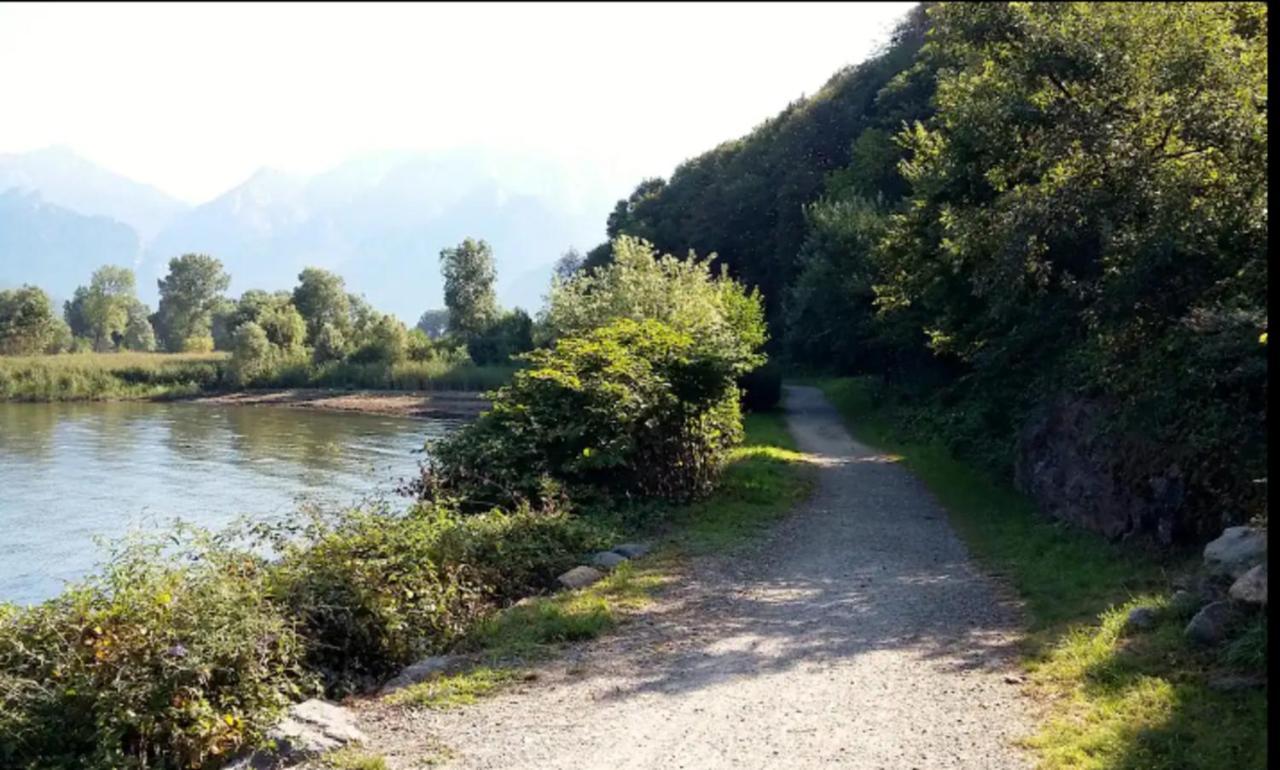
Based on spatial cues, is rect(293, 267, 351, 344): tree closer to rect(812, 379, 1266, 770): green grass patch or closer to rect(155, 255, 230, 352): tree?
rect(155, 255, 230, 352): tree

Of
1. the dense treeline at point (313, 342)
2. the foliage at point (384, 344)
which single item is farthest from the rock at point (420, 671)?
the foliage at point (384, 344)

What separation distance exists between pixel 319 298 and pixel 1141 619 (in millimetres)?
86324

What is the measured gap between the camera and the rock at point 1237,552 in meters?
7.29

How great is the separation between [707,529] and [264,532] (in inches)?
241

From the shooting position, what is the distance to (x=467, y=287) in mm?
78438

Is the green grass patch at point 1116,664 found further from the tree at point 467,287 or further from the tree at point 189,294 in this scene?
the tree at point 189,294

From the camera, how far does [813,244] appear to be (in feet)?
127

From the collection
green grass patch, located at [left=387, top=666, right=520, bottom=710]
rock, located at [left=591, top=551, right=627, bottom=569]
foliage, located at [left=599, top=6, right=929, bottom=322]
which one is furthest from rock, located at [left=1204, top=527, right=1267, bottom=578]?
foliage, located at [left=599, top=6, right=929, bottom=322]

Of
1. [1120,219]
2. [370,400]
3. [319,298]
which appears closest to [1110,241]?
[1120,219]

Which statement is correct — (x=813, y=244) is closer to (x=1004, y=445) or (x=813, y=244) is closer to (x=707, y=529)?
(x=1004, y=445)

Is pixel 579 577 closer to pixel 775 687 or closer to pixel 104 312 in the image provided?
pixel 775 687

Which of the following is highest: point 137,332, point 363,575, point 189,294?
point 189,294

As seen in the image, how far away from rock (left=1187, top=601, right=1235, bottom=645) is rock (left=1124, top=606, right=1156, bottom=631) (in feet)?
1.84

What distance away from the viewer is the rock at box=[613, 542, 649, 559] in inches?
476
